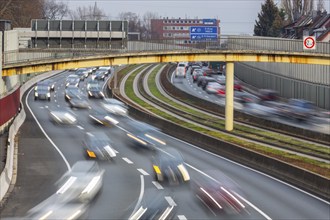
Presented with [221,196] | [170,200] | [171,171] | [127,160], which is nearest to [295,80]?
[127,160]

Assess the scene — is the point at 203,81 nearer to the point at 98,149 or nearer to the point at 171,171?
the point at 98,149

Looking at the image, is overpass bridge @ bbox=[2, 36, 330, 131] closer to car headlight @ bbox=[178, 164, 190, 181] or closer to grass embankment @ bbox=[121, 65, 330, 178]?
grass embankment @ bbox=[121, 65, 330, 178]

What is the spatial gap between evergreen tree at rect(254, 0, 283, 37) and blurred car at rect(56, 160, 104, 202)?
120208 millimetres

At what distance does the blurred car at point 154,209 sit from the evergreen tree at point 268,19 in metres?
122

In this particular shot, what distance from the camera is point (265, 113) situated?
78.3 m

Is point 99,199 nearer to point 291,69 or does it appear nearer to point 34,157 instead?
point 34,157

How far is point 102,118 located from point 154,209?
43626mm

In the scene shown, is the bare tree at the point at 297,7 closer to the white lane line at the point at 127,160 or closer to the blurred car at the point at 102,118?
the blurred car at the point at 102,118

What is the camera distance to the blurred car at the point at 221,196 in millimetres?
30156

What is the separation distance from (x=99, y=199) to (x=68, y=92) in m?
63.1

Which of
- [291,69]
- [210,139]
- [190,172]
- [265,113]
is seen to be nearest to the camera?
[190,172]

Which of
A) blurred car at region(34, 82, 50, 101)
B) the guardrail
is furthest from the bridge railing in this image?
blurred car at region(34, 82, 50, 101)

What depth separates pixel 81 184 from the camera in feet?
105

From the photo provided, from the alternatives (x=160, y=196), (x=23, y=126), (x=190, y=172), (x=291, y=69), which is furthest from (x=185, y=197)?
(x=291, y=69)
